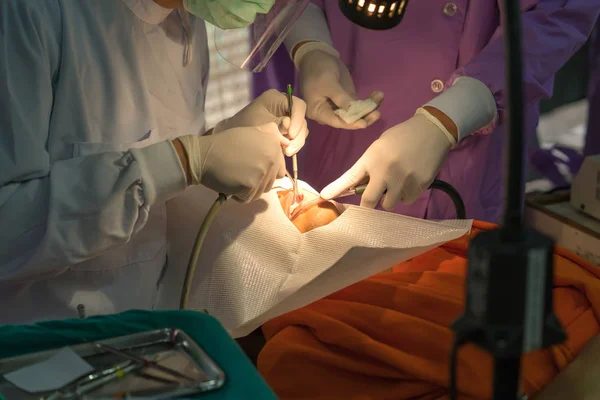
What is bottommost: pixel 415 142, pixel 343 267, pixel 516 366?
pixel 343 267

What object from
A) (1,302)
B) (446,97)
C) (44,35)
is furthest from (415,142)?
(1,302)

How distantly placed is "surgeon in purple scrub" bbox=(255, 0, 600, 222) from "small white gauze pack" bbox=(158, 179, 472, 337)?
0.21m

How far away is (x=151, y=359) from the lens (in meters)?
0.96

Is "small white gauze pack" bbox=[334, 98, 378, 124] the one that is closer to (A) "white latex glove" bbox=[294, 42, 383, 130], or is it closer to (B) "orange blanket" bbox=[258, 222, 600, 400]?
(A) "white latex glove" bbox=[294, 42, 383, 130]

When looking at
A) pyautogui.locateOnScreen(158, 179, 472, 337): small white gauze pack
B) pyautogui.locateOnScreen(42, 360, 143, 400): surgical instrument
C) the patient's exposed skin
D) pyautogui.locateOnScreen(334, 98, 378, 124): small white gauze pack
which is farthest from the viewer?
pyautogui.locateOnScreen(334, 98, 378, 124): small white gauze pack

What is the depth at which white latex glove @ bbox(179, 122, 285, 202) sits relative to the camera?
1521 mm

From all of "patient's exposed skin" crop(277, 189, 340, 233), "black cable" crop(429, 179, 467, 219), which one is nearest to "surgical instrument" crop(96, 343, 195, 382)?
"patient's exposed skin" crop(277, 189, 340, 233)

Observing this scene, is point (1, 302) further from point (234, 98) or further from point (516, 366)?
point (234, 98)

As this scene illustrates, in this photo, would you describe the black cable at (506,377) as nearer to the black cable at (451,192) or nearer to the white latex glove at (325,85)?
the black cable at (451,192)

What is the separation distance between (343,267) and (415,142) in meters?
0.53

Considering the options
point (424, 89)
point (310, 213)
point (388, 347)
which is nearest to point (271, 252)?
point (310, 213)

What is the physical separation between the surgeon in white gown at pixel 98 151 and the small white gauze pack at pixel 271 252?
2.9 inches

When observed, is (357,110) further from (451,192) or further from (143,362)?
(143,362)

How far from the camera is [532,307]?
60cm
